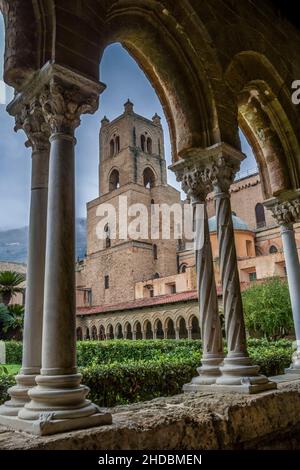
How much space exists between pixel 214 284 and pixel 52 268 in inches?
79.9

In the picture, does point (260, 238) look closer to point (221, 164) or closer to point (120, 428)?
point (221, 164)

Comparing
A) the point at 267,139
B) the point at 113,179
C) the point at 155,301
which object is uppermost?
the point at 113,179

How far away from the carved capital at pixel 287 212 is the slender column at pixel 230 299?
63.9 inches

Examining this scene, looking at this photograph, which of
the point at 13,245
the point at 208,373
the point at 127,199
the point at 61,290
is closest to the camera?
the point at 61,290

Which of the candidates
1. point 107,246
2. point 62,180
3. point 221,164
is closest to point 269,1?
point 221,164

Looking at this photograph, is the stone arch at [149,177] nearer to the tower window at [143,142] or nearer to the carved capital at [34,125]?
the tower window at [143,142]

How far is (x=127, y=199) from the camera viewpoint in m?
32.0

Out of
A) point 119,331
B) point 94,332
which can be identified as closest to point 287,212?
point 119,331

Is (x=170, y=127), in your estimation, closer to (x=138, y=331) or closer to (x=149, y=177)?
(x=138, y=331)

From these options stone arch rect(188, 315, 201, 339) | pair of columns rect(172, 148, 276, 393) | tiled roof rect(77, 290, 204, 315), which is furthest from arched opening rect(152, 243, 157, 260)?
pair of columns rect(172, 148, 276, 393)

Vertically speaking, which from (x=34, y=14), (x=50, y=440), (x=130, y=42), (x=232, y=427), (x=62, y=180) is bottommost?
(x=232, y=427)

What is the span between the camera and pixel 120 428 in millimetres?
2232

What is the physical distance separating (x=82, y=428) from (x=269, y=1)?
607 cm

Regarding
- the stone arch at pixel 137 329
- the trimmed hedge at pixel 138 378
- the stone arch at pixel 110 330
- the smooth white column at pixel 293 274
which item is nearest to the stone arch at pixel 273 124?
the smooth white column at pixel 293 274
